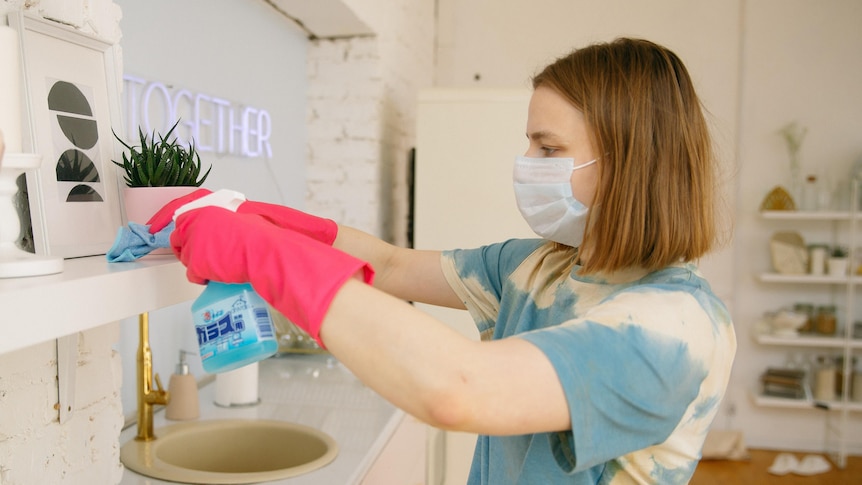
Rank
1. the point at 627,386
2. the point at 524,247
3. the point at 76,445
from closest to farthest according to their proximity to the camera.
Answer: the point at 627,386, the point at 76,445, the point at 524,247

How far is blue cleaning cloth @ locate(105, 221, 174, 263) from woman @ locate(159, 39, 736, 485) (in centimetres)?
2

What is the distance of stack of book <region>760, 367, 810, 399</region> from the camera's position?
4.29 metres

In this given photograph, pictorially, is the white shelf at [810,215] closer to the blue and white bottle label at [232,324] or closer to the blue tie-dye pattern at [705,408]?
the blue tie-dye pattern at [705,408]

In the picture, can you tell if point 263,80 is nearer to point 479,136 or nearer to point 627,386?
point 479,136

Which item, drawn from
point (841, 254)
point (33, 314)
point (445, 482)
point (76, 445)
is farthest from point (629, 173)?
point (841, 254)

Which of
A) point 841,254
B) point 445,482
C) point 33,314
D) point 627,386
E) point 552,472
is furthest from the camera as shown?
point 841,254

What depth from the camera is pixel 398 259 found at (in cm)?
138

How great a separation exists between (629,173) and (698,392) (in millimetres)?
322

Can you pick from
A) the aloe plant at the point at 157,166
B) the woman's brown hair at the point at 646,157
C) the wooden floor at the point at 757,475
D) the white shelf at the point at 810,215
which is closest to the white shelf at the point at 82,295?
the aloe plant at the point at 157,166

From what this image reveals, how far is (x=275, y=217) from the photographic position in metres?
1.12

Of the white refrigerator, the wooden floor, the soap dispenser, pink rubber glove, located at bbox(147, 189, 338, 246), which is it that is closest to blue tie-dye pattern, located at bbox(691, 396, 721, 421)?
pink rubber glove, located at bbox(147, 189, 338, 246)

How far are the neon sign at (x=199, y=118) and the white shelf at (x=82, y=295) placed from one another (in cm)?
81

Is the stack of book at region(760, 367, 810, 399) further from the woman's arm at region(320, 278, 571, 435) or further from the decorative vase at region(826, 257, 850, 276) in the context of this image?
the woman's arm at region(320, 278, 571, 435)

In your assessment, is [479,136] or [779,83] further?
[779,83]
